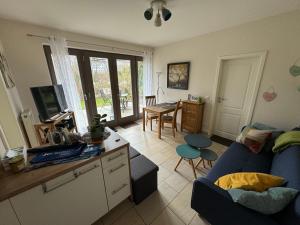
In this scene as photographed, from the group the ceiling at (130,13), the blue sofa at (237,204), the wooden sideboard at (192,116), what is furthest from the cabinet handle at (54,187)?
the wooden sideboard at (192,116)

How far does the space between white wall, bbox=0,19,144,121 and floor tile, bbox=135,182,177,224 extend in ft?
8.63

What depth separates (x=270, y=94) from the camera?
226 cm

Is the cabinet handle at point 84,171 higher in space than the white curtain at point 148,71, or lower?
lower

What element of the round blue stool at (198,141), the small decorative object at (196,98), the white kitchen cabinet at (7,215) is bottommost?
the round blue stool at (198,141)

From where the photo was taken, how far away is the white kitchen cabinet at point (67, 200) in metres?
0.85

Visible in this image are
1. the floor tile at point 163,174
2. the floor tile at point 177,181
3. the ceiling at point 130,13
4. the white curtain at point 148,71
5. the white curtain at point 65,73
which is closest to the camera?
the ceiling at point 130,13

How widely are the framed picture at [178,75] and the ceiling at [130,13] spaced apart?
0.94 m

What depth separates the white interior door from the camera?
2.51m

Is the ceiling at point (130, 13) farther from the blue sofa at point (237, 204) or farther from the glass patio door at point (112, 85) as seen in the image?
the blue sofa at point (237, 204)

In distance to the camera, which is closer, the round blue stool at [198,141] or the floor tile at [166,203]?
the floor tile at [166,203]

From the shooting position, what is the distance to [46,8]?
5.75 ft

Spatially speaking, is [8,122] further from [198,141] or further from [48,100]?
[198,141]

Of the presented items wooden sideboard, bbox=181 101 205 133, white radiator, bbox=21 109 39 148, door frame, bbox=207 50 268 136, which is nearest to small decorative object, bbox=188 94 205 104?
wooden sideboard, bbox=181 101 205 133

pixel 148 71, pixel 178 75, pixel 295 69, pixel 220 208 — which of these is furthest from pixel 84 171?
pixel 148 71
